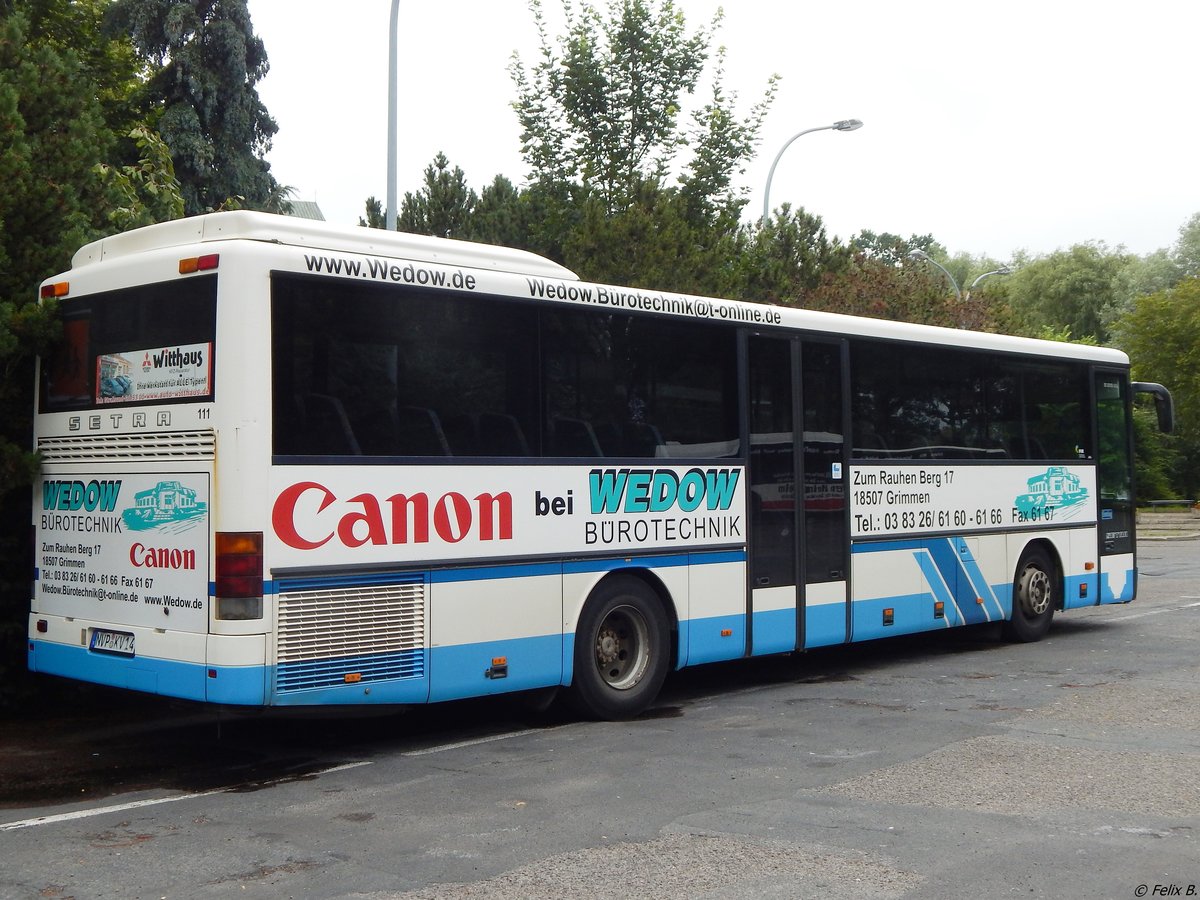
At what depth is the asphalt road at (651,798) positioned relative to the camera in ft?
18.6

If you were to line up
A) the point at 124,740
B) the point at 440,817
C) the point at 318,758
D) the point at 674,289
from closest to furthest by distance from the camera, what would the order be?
the point at 440,817 → the point at 318,758 → the point at 124,740 → the point at 674,289

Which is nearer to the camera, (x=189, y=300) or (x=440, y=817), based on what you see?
(x=440, y=817)

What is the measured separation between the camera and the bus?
7629mm

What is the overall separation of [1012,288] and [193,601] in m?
78.1

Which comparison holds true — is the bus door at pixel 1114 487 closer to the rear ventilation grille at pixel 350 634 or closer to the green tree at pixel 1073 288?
the rear ventilation grille at pixel 350 634

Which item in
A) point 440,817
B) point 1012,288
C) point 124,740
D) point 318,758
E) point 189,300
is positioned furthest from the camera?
point 1012,288

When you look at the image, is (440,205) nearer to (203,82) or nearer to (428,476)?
(203,82)

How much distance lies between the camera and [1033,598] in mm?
13883

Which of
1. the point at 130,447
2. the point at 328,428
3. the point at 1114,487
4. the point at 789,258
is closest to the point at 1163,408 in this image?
the point at 1114,487

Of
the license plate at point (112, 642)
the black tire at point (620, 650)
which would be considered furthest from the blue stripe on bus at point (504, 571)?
the license plate at point (112, 642)

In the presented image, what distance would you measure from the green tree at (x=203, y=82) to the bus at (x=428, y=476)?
69.9 feet

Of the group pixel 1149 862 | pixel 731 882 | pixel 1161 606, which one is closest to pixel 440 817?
pixel 731 882

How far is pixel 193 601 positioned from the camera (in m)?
7.64

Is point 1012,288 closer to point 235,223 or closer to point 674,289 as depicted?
point 674,289
